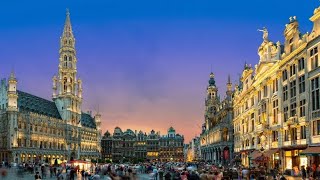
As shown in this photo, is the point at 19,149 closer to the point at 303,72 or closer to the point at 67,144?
the point at 67,144

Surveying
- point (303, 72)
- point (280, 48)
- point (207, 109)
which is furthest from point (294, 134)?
point (207, 109)

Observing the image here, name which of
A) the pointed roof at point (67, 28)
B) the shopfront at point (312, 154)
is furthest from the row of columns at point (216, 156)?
the pointed roof at point (67, 28)

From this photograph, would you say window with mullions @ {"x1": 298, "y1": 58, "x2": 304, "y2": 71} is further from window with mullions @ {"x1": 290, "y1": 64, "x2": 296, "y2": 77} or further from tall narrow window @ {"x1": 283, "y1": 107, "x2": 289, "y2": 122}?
tall narrow window @ {"x1": 283, "y1": 107, "x2": 289, "y2": 122}

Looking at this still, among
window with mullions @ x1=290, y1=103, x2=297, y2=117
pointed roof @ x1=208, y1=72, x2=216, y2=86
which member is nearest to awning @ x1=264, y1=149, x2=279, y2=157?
window with mullions @ x1=290, y1=103, x2=297, y2=117

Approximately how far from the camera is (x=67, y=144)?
525ft

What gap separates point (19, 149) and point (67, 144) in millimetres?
37708

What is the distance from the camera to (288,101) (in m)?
50.2

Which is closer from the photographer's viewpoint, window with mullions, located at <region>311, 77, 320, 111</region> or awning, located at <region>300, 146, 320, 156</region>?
awning, located at <region>300, 146, 320, 156</region>

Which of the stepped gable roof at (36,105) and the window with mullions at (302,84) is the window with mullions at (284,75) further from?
the stepped gable roof at (36,105)

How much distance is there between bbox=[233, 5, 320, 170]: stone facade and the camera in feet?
141

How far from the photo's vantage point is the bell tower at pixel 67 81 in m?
165

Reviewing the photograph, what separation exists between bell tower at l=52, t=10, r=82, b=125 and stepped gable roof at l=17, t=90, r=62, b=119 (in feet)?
11.1

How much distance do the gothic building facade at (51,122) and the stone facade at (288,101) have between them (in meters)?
75.4

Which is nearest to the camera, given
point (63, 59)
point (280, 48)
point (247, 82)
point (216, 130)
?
point (280, 48)
